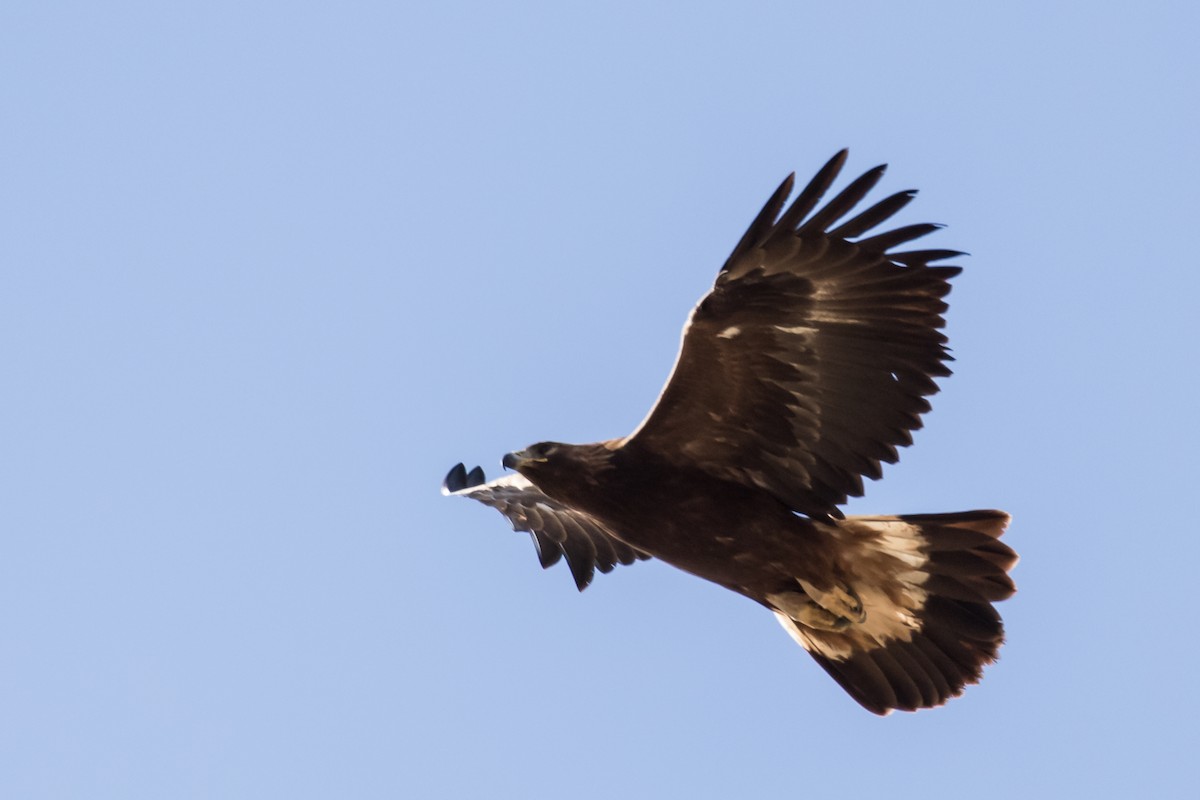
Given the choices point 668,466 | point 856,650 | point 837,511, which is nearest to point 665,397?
point 668,466

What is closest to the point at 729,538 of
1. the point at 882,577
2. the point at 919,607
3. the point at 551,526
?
the point at 882,577

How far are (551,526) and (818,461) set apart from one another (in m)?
2.34

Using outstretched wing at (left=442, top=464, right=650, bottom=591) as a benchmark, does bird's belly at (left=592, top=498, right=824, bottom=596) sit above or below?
below

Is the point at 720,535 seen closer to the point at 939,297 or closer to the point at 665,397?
the point at 665,397

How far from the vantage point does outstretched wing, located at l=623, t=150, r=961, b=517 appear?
8539 millimetres

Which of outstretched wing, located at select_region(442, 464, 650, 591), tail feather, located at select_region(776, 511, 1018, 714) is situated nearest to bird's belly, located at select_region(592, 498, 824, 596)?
tail feather, located at select_region(776, 511, 1018, 714)

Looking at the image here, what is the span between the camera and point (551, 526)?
10859mm

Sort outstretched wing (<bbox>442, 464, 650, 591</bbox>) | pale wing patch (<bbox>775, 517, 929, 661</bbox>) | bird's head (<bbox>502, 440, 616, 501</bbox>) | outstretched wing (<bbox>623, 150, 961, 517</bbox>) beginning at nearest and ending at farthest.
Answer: outstretched wing (<bbox>623, 150, 961, 517</bbox>) < bird's head (<bbox>502, 440, 616, 501</bbox>) < pale wing patch (<bbox>775, 517, 929, 661</bbox>) < outstretched wing (<bbox>442, 464, 650, 591</bbox>)

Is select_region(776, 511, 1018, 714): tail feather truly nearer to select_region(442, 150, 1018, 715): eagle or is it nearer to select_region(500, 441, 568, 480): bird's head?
select_region(442, 150, 1018, 715): eagle

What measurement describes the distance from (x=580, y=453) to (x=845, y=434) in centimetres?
137

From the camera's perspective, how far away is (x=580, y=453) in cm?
911

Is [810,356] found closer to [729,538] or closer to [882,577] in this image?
[729,538]

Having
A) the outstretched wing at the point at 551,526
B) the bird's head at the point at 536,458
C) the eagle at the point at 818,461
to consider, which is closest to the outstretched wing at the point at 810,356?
the eagle at the point at 818,461

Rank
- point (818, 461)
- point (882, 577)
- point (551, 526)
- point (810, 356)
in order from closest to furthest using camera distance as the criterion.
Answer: point (810, 356), point (818, 461), point (882, 577), point (551, 526)
